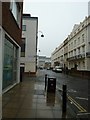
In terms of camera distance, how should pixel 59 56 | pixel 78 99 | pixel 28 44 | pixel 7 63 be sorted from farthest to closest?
pixel 59 56 → pixel 28 44 → pixel 7 63 → pixel 78 99

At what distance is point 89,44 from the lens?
49781mm

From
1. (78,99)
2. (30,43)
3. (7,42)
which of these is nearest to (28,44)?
(30,43)

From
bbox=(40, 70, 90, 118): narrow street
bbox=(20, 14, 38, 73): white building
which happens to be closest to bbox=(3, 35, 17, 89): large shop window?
bbox=(40, 70, 90, 118): narrow street

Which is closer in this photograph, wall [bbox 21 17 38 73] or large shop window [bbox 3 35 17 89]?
large shop window [bbox 3 35 17 89]

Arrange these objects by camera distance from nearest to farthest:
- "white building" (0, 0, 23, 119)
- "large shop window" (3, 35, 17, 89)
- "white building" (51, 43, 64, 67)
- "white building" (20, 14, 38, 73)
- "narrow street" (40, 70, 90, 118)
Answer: "narrow street" (40, 70, 90, 118)
"white building" (0, 0, 23, 119)
"large shop window" (3, 35, 17, 89)
"white building" (20, 14, 38, 73)
"white building" (51, 43, 64, 67)

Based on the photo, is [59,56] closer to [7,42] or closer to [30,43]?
[30,43]

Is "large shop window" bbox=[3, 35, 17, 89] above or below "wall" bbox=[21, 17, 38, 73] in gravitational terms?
below

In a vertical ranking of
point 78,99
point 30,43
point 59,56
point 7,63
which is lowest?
point 78,99

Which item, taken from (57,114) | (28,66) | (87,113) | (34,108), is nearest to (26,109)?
(34,108)

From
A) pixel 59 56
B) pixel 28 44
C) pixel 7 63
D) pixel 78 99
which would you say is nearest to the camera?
pixel 78 99

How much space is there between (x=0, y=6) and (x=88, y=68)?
38188 millimetres

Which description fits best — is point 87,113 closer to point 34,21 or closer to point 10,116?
point 10,116

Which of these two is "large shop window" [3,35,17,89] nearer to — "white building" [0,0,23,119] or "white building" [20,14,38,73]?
"white building" [0,0,23,119]

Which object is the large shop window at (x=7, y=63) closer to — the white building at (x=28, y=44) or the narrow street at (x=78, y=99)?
the narrow street at (x=78, y=99)
